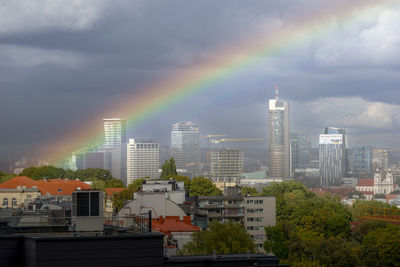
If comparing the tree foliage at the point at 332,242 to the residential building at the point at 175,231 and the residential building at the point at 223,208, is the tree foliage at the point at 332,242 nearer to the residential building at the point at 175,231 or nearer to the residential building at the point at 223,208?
the residential building at the point at 223,208

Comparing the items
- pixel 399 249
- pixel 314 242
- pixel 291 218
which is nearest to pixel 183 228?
pixel 314 242

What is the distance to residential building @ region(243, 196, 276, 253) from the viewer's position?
10075 centimetres

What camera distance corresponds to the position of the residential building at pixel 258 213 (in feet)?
331

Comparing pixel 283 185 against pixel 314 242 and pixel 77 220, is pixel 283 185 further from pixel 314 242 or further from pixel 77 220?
pixel 77 220

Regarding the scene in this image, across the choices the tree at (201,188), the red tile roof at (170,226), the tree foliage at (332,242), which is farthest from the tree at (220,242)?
the tree at (201,188)

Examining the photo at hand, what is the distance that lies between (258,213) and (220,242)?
150 feet

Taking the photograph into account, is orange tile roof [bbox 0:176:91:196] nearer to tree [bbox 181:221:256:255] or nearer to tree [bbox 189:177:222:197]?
tree [bbox 189:177:222:197]

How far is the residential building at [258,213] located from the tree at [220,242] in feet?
132

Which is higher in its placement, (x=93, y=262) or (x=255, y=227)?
(x=93, y=262)

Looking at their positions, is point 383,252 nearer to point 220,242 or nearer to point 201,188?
point 220,242

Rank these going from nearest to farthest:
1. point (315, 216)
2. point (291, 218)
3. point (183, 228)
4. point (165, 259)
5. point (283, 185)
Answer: point (165, 259)
point (183, 228)
point (315, 216)
point (291, 218)
point (283, 185)

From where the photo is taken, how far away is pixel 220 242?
5694 cm

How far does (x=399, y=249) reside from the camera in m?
72.0

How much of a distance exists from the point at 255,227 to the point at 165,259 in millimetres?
80727
